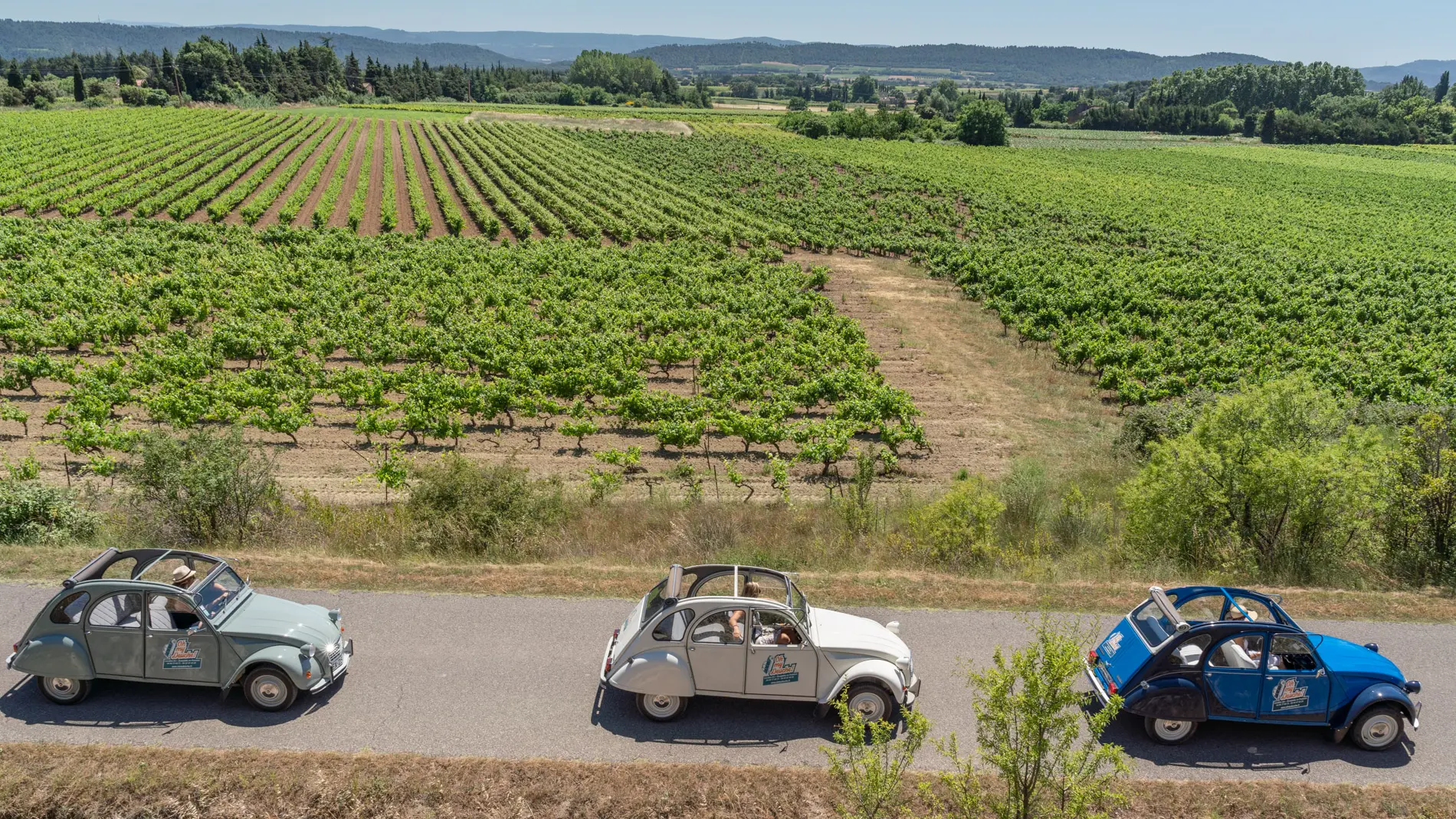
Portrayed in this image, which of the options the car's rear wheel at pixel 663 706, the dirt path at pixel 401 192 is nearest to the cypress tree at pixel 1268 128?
the dirt path at pixel 401 192

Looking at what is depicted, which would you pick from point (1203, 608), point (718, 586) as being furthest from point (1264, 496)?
point (718, 586)

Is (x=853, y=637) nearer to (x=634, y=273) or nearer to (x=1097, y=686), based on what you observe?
(x=1097, y=686)

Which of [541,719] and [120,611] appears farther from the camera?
[541,719]

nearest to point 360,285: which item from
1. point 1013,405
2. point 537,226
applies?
point 537,226

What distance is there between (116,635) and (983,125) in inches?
4947

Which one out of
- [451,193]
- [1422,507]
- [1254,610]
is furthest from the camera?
[451,193]

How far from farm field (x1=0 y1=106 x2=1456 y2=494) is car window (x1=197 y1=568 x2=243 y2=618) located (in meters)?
11.6

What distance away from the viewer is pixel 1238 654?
32.7 feet

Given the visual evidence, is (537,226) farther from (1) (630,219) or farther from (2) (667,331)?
(2) (667,331)

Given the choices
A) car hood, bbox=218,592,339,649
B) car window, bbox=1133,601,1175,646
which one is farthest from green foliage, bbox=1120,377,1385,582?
car hood, bbox=218,592,339,649

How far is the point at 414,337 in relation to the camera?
30656 mm

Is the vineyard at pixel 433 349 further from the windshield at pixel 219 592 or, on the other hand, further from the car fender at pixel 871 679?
the car fender at pixel 871 679

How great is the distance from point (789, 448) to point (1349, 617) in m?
13.9

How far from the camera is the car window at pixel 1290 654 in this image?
31.9 feet
